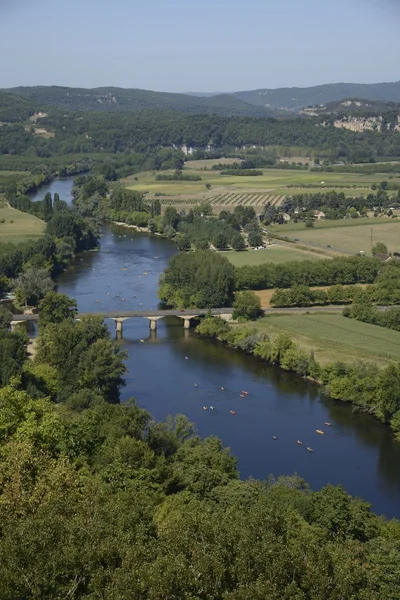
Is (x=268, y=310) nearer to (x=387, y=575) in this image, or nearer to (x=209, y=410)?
(x=209, y=410)

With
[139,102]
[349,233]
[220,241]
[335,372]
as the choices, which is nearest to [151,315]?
[335,372]

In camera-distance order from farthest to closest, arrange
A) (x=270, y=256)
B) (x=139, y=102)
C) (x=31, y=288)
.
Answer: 1. (x=139, y=102)
2. (x=270, y=256)
3. (x=31, y=288)

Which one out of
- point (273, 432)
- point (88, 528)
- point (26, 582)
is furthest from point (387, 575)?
point (273, 432)

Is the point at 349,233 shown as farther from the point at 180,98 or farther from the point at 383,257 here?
the point at 180,98

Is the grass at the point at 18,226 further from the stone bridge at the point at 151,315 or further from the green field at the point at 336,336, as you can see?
the green field at the point at 336,336

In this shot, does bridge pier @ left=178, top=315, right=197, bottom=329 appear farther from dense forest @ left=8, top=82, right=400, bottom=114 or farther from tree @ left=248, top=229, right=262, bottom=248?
dense forest @ left=8, top=82, right=400, bottom=114

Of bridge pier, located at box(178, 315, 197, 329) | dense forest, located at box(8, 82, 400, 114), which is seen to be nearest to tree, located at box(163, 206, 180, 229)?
bridge pier, located at box(178, 315, 197, 329)

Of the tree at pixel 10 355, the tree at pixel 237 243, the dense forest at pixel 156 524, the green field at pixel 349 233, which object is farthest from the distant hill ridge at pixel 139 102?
the dense forest at pixel 156 524
